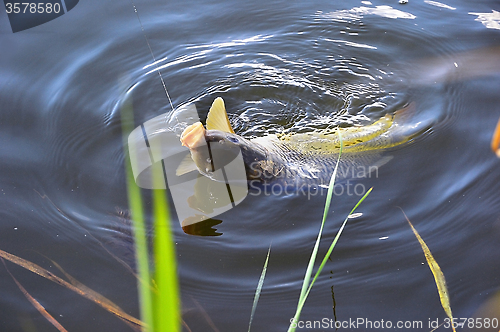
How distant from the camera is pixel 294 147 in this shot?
3.11m

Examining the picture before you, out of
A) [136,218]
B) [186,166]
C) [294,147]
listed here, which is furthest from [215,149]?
[294,147]

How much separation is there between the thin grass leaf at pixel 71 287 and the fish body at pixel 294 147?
34.6 inches

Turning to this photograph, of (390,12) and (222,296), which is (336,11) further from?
(222,296)

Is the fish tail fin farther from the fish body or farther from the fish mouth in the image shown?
the fish mouth

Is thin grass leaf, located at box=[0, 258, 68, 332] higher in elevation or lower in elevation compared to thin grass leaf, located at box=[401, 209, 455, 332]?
higher

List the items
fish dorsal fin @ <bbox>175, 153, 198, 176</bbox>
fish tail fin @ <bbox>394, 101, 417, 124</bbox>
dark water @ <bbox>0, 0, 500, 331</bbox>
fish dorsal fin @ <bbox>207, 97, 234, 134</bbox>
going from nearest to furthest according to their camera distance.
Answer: dark water @ <bbox>0, 0, 500, 331</bbox> < fish dorsal fin @ <bbox>207, 97, 234, 134</bbox> < fish dorsal fin @ <bbox>175, 153, 198, 176</bbox> < fish tail fin @ <bbox>394, 101, 417, 124</bbox>

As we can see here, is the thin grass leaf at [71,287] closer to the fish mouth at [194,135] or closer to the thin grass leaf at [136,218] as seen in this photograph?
the thin grass leaf at [136,218]

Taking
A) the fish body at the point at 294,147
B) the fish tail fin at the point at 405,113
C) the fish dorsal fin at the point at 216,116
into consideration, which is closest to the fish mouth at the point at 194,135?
the fish body at the point at 294,147

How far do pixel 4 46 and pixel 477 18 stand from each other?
15.0ft

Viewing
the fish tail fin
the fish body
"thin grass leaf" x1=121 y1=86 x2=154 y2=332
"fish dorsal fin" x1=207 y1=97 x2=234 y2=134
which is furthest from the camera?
the fish tail fin

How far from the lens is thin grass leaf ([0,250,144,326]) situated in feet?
6.88

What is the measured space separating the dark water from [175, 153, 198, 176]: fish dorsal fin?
364mm

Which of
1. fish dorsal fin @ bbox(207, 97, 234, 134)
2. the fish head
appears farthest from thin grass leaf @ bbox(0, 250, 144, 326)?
fish dorsal fin @ bbox(207, 97, 234, 134)

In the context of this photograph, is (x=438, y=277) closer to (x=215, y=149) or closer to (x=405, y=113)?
(x=215, y=149)
